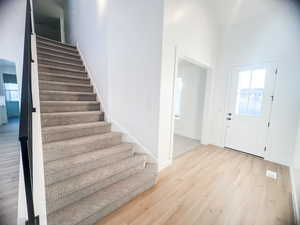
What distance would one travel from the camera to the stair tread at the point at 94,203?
1307mm

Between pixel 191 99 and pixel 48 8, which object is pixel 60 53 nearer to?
pixel 48 8

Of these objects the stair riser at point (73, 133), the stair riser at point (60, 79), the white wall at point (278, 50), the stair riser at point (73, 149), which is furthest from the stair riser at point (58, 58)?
the white wall at point (278, 50)

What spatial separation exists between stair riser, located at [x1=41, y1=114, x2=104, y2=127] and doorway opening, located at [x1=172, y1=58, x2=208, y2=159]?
2.23m

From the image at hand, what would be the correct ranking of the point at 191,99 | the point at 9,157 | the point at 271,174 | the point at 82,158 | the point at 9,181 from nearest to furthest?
the point at 82,158 → the point at 9,181 → the point at 271,174 → the point at 9,157 → the point at 191,99

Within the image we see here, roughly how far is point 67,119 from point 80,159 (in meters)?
0.92

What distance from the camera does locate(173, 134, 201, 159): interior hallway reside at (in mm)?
3354

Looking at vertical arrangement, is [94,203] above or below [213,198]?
above

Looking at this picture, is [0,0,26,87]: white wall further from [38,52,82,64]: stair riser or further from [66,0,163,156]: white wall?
[66,0,163,156]: white wall

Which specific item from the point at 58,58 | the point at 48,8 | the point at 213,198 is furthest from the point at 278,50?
the point at 48,8

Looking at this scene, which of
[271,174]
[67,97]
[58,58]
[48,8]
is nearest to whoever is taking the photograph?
[271,174]

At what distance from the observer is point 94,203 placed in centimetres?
151

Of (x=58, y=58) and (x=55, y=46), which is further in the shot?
(x=55, y=46)

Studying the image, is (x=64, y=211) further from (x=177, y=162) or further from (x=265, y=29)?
(x=265, y=29)

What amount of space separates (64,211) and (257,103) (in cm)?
390
